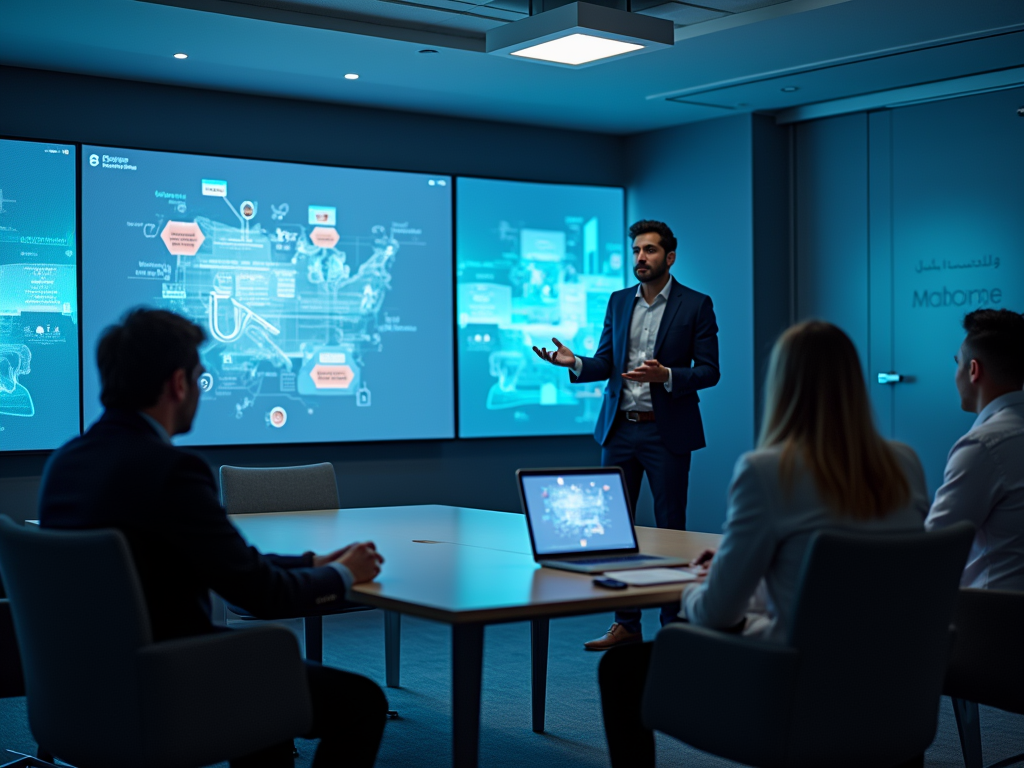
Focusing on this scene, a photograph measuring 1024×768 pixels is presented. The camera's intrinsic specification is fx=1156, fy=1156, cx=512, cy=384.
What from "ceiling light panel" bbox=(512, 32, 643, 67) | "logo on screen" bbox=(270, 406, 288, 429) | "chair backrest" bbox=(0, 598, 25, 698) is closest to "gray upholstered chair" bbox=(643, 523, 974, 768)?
"chair backrest" bbox=(0, 598, 25, 698)

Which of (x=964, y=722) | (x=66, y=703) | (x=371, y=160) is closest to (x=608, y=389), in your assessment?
(x=964, y=722)

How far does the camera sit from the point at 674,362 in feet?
16.7

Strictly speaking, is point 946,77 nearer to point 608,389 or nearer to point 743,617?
point 608,389

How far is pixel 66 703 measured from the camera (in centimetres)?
228

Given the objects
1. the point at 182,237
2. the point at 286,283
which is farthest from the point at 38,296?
the point at 286,283

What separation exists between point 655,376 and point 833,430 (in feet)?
8.26

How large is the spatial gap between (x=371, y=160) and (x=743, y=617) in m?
5.30

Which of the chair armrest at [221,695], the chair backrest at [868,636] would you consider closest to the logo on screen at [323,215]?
the chair armrest at [221,695]

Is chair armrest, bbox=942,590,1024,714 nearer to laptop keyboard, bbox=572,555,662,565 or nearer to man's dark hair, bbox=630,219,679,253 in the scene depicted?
laptop keyboard, bbox=572,555,662,565

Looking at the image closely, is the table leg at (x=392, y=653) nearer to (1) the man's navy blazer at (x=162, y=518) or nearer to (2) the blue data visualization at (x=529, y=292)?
(1) the man's navy blazer at (x=162, y=518)

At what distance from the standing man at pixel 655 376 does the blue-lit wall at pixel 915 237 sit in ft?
7.29

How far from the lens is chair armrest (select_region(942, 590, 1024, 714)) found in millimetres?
2725

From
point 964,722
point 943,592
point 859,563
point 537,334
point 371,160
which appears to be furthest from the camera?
point 537,334

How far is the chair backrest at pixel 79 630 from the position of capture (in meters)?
2.14
